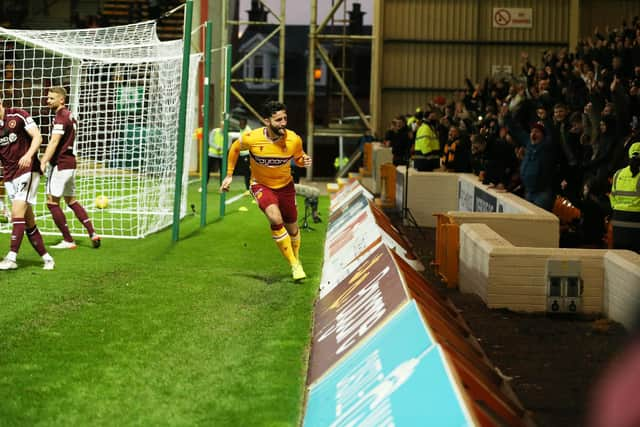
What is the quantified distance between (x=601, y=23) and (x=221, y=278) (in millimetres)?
24797

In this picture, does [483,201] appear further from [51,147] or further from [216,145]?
[216,145]

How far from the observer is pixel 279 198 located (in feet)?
34.3

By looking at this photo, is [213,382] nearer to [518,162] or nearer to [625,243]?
[625,243]

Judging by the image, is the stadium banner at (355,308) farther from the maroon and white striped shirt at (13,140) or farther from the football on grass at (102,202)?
the football on grass at (102,202)

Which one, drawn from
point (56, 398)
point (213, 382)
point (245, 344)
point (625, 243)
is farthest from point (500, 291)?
point (56, 398)

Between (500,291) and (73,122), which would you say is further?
(73,122)

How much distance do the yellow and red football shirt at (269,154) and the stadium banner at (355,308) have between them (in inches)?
97.3

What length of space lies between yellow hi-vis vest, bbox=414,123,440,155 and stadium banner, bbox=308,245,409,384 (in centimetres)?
1396

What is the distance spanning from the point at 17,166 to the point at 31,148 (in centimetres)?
32

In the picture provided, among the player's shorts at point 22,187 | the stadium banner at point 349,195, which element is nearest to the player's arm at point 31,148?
the player's shorts at point 22,187

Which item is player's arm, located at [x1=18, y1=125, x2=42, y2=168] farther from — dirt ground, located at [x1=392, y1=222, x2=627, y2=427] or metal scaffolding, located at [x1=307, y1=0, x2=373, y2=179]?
metal scaffolding, located at [x1=307, y1=0, x2=373, y2=179]

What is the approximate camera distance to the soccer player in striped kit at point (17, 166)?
34.1 feet

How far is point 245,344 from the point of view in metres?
6.98

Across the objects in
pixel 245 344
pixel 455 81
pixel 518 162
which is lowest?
pixel 245 344
